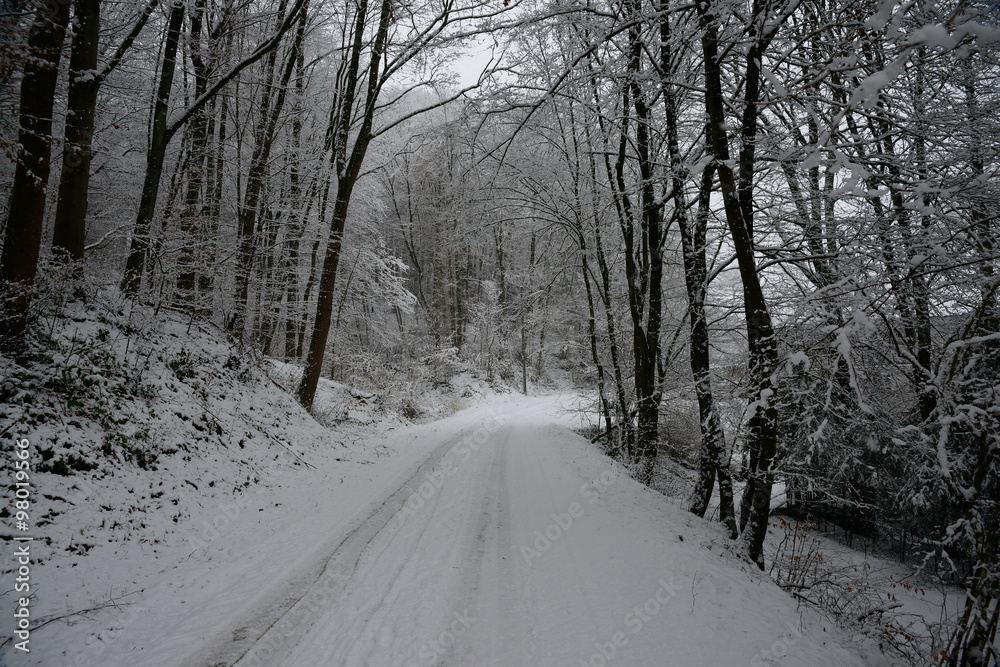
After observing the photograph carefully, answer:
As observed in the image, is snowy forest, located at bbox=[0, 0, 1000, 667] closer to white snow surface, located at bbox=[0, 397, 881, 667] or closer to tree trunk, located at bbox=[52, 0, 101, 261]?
tree trunk, located at bbox=[52, 0, 101, 261]

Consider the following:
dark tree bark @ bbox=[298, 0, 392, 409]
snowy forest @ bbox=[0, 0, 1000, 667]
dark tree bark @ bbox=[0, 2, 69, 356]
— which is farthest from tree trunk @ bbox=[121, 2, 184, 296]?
dark tree bark @ bbox=[298, 0, 392, 409]

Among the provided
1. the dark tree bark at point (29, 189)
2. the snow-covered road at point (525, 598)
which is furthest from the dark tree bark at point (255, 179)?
the snow-covered road at point (525, 598)

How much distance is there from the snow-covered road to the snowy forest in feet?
1.83

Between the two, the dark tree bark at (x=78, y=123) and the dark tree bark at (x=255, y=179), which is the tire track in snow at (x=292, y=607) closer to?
the dark tree bark at (x=78, y=123)

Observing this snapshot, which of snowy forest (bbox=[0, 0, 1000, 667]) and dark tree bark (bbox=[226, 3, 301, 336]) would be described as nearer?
snowy forest (bbox=[0, 0, 1000, 667])

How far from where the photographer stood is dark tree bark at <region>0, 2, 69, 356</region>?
4.91 m

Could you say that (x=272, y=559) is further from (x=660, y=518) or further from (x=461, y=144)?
(x=461, y=144)

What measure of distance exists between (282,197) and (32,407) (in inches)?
385

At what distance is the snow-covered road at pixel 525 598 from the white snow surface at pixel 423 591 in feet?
0.05

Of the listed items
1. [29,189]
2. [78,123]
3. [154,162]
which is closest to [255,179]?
[154,162]

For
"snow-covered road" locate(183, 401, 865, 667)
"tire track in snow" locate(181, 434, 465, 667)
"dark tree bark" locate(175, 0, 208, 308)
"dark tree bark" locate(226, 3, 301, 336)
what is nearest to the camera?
"tire track in snow" locate(181, 434, 465, 667)

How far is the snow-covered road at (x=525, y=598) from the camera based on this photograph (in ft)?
9.65

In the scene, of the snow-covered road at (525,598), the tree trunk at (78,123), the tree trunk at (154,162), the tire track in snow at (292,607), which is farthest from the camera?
the tree trunk at (154,162)

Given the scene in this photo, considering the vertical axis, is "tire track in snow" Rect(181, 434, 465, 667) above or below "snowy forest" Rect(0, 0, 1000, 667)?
below
